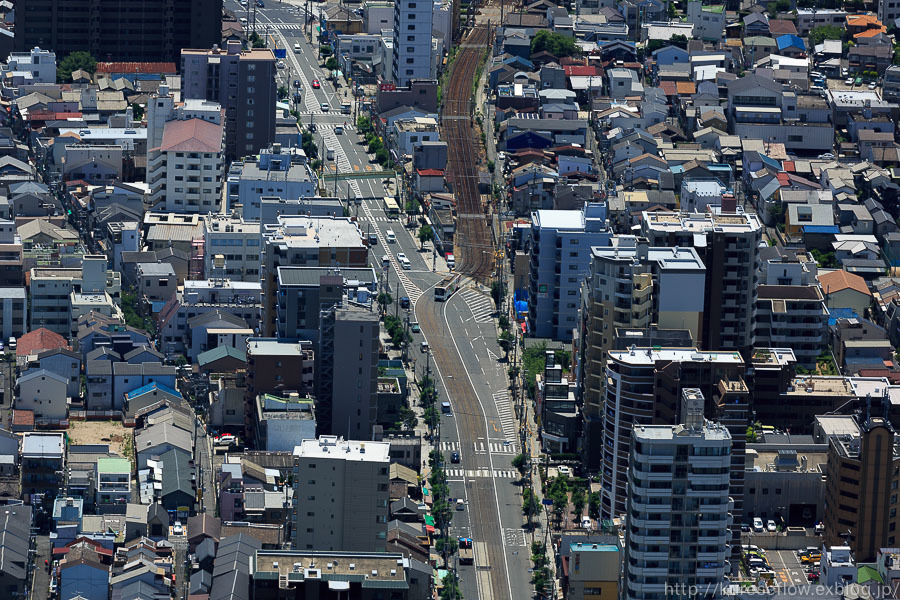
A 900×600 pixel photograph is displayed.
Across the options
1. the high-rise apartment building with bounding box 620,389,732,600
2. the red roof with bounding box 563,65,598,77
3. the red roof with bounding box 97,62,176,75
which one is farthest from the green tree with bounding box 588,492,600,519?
the red roof with bounding box 97,62,176,75

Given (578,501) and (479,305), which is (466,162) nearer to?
(479,305)

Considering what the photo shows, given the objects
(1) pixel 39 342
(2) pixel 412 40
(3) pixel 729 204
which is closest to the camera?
(3) pixel 729 204

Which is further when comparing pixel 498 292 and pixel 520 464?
pixel 498 292

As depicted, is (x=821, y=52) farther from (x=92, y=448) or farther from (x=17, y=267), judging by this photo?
(x=92, y=448)

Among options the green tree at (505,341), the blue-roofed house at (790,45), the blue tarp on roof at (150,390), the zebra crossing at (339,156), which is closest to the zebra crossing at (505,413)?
the green tree at (505,341)

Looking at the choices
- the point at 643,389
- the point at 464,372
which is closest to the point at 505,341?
the point at 464,372

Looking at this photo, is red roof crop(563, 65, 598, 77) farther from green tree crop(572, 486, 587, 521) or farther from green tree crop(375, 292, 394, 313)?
green tree crop(572, 486, 587, 521)

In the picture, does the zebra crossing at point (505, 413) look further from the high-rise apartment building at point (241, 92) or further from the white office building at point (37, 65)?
the white office building at point (37, 65)
